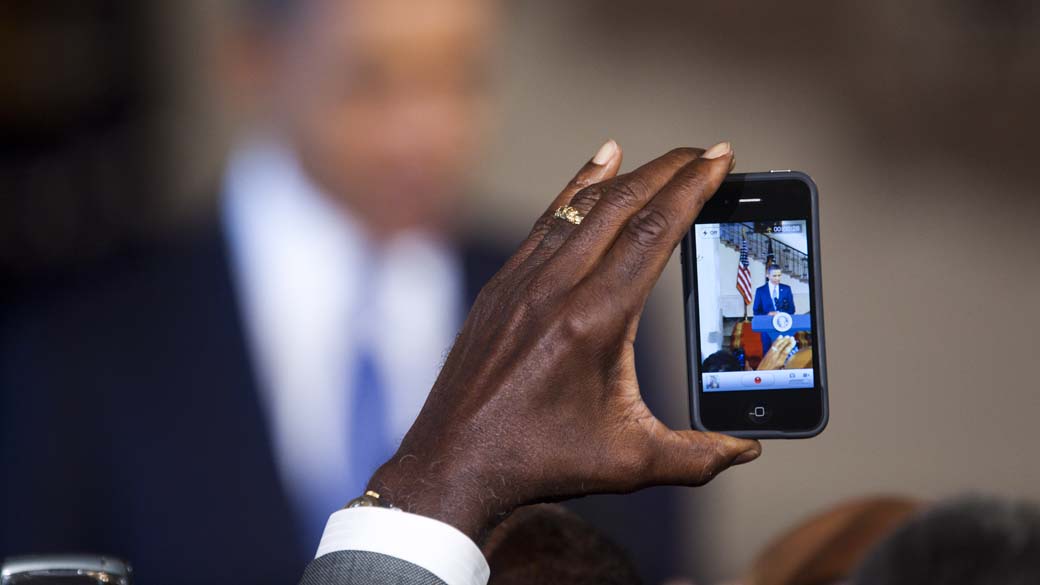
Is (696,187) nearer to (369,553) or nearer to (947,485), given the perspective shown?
(369,553)

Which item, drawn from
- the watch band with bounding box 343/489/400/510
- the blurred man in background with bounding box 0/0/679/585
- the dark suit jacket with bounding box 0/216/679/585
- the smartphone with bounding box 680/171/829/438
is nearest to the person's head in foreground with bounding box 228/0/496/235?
the blurred man in background with bounding box 0/0/679/585

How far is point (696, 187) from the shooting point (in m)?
0.86

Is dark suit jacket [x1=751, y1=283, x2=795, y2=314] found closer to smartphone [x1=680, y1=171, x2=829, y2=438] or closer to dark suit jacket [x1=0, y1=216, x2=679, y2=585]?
smartphone [x1=680, y1=171, x2=829, y2=438]

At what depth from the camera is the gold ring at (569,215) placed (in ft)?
2.84

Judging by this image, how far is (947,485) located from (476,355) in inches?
73.9

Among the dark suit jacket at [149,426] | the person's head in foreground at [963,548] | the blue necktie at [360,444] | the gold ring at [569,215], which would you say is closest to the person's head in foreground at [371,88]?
the dark suit jacket at [149,426]

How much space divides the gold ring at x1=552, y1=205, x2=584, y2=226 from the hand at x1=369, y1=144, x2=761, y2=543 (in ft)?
0.04

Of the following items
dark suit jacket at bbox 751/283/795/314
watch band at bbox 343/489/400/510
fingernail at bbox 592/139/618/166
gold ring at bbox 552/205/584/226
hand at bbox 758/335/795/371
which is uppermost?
fingernail at bbox 592/139/618/166

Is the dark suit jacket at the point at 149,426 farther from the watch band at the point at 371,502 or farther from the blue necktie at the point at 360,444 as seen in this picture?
the watch band at the point at 371,502

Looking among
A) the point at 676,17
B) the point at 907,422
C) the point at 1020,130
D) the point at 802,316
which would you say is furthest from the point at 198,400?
the point at 1020,130

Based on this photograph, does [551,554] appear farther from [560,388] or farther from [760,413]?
[560,388]

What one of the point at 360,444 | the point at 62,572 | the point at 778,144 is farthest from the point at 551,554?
the point at 778,144

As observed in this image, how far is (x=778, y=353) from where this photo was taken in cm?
104

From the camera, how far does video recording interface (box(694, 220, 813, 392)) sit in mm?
1031
